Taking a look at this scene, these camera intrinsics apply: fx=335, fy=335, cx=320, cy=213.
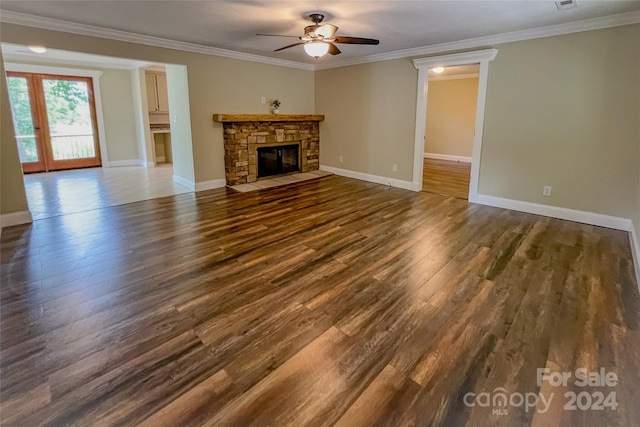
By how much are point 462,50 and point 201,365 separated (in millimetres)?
5244

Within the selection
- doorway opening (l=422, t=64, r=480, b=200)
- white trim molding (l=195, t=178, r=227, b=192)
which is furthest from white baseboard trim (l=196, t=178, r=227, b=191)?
doorway opening (l=422, t=64, r=480, b=200)

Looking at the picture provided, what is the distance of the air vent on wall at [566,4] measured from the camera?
321 centimetres

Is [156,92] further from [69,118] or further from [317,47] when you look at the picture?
[317,47]

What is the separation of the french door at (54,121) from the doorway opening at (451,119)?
8028 millimetres

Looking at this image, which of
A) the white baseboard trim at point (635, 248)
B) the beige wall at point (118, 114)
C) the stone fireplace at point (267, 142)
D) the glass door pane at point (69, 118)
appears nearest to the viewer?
the white baseboard trim at point (635, 248)

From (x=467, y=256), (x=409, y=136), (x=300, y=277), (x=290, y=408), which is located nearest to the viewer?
(x=290, y=408)

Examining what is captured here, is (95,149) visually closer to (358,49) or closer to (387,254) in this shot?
(358,49)

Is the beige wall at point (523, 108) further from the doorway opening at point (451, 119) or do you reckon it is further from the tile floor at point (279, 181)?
the doorway opening at point (451, 119)

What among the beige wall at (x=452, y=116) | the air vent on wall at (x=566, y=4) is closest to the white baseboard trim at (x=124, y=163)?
the beige wall at (x=452, y=116)

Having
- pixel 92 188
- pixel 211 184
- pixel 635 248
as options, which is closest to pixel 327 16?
pixel 211 184

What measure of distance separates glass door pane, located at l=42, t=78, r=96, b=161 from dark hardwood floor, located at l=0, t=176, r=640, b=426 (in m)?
4.66

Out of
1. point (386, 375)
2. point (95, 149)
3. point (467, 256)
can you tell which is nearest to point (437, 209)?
point (467, 256)

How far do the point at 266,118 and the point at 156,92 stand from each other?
384 cm

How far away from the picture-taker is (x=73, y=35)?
4191 mm
